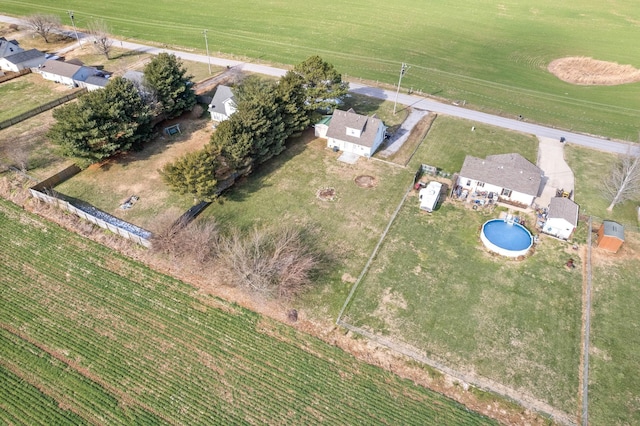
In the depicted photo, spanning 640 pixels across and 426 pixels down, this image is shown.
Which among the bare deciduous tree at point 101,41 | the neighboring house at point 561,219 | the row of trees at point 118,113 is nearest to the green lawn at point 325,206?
the neighboring house at point 561,219

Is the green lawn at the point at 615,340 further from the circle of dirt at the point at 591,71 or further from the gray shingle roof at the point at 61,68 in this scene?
the gray shingle roof at the point at 61,68

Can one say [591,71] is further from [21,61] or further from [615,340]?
[21,61]

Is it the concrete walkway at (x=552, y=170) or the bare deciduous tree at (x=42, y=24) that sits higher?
the bare deciduous tree at (x=42, y=24)

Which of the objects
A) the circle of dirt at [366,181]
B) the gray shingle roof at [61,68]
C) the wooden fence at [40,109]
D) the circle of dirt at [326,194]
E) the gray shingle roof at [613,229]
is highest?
the gray shingle roof at [61,68]

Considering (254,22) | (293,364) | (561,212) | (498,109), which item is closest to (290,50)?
(254,22)

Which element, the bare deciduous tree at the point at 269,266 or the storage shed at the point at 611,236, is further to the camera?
the storage shed at the point at 611,236

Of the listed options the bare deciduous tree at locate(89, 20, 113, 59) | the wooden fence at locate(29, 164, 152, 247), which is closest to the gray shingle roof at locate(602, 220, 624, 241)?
the wooden fence at locate(29, 164, 152, 247)

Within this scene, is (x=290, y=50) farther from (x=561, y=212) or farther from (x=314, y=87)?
(x=561, y=212)
